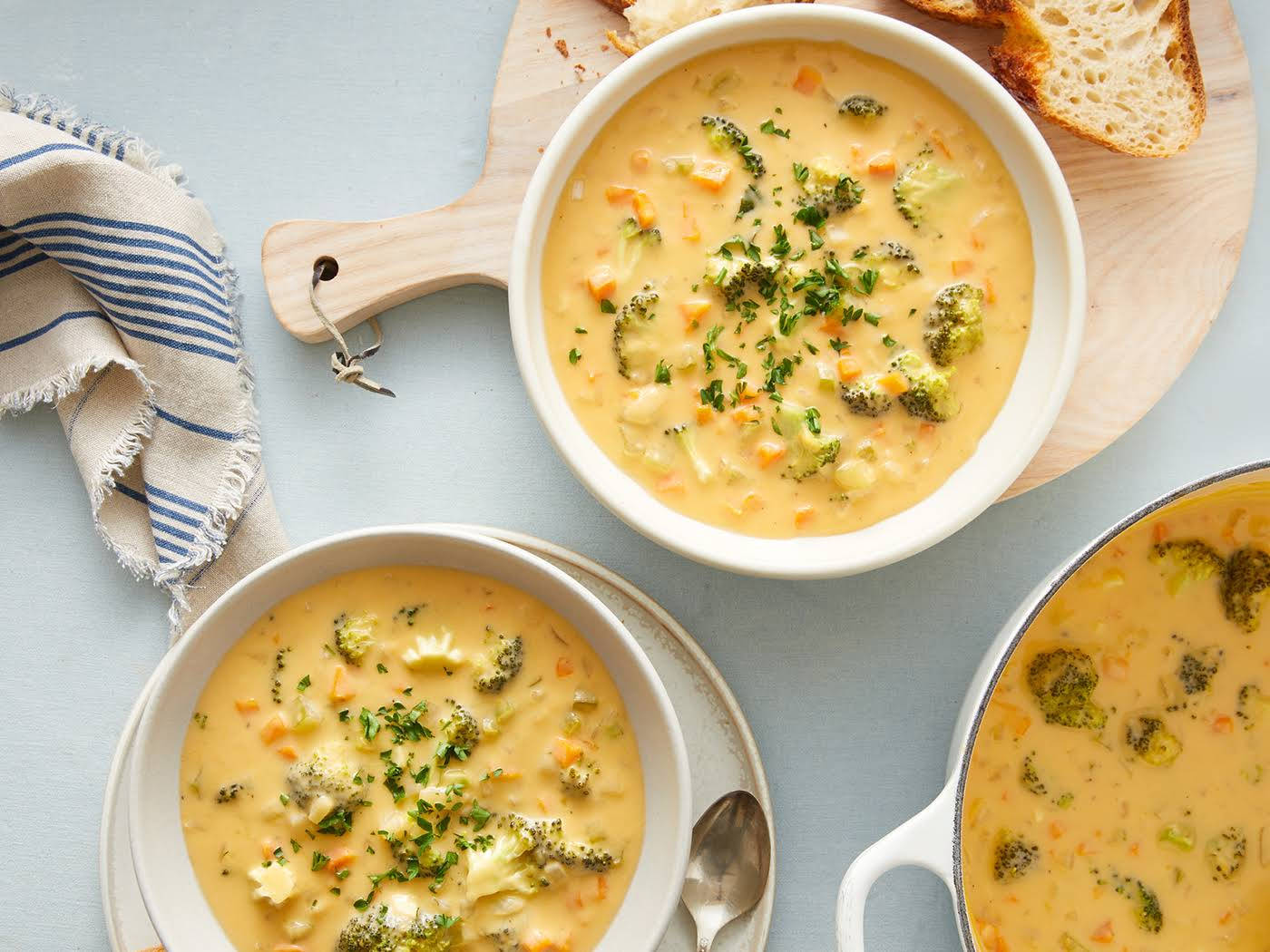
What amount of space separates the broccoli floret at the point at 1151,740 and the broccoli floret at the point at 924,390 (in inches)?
37.0

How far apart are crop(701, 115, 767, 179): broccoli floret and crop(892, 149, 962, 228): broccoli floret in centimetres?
33

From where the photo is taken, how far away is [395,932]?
2.61 m

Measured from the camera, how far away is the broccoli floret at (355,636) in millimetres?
2652

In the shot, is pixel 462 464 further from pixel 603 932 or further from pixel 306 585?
pixel 603 932

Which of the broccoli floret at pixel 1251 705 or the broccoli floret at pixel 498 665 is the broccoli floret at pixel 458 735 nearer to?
the broccoli floret at pixel 498 665

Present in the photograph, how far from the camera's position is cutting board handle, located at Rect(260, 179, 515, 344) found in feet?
9.60

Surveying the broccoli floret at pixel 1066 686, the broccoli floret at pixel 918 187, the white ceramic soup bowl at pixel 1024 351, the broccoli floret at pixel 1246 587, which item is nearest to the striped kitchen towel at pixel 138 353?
the white ceramic soup bowl at pixel 1024 351

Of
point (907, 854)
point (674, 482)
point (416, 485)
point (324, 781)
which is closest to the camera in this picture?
point (907, 854)

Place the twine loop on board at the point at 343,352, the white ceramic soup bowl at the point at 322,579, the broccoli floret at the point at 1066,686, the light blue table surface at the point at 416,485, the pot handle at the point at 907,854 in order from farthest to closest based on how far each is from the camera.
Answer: the light blue table surface at the point at 416,485, the twine loop on board at the point at 343,352, the broccoli floret at the point at 1066,686, the white ceramic soup bowl at the point at 322,579, the pot handle at the point at 907,854

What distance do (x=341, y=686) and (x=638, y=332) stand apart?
3.55 ft

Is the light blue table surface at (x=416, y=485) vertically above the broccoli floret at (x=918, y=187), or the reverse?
the broccoli floret at (x=918, y=187)

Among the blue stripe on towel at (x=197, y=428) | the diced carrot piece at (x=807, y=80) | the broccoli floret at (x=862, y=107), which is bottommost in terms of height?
the blue stripe on towel at (x=197, y=428)

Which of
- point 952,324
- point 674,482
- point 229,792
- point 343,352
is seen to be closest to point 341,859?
point 229,792

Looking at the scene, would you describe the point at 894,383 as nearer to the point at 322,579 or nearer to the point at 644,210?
the point at 644,210
